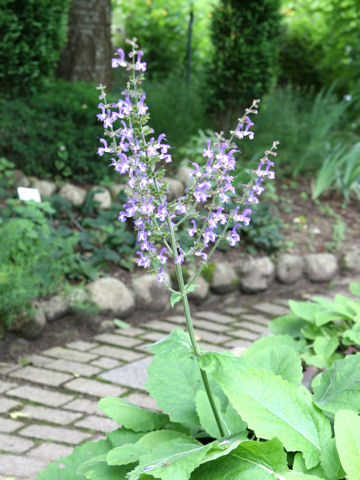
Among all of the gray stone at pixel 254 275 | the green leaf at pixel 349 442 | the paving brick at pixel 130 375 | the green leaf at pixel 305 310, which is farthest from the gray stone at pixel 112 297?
the green leaf at pixel 349 442

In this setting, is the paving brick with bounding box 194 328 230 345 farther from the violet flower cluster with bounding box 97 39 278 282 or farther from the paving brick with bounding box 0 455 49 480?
the violet flower cluster with bounding box 97 39 278 282

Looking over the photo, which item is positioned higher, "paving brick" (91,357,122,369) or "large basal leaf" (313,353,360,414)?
"large basal leaf" (313,353,360,414)

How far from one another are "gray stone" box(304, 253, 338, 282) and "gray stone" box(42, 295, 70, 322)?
238cm

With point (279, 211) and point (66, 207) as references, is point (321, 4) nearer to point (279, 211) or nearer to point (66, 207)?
point (279, 211)

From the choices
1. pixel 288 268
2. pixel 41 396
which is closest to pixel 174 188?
pixel 288 268

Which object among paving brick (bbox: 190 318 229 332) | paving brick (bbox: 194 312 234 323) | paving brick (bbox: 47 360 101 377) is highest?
paving brick (bbox: 47 360 101 377)

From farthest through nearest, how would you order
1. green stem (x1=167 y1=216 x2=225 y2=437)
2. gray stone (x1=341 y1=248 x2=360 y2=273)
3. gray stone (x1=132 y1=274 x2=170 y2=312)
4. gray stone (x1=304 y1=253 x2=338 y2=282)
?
gray stone (x1=341 y1=248 x2=360 y2=273), gray stone (x1=304 y1=253 x2=338 y2=282), gray stone (x1=132 y1=274 x2=170 y2=312), green stem (x1=167 y1=216 x2=225 y2=437)

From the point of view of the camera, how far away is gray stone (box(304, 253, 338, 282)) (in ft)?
18.3

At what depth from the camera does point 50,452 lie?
2730 mm

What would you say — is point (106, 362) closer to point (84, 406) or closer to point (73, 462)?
point (84, 406)

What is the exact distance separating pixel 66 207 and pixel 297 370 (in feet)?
10.7

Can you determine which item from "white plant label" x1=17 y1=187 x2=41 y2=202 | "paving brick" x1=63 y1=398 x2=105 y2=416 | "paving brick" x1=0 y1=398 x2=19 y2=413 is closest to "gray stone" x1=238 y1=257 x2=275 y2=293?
"white plant label" x1=17 y1=187 x2=41 y2=202

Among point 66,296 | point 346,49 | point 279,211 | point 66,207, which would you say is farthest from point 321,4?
point 66,296

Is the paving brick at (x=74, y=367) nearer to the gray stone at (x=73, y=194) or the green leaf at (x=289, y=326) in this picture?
the green leaf at (x=289, y=326)
